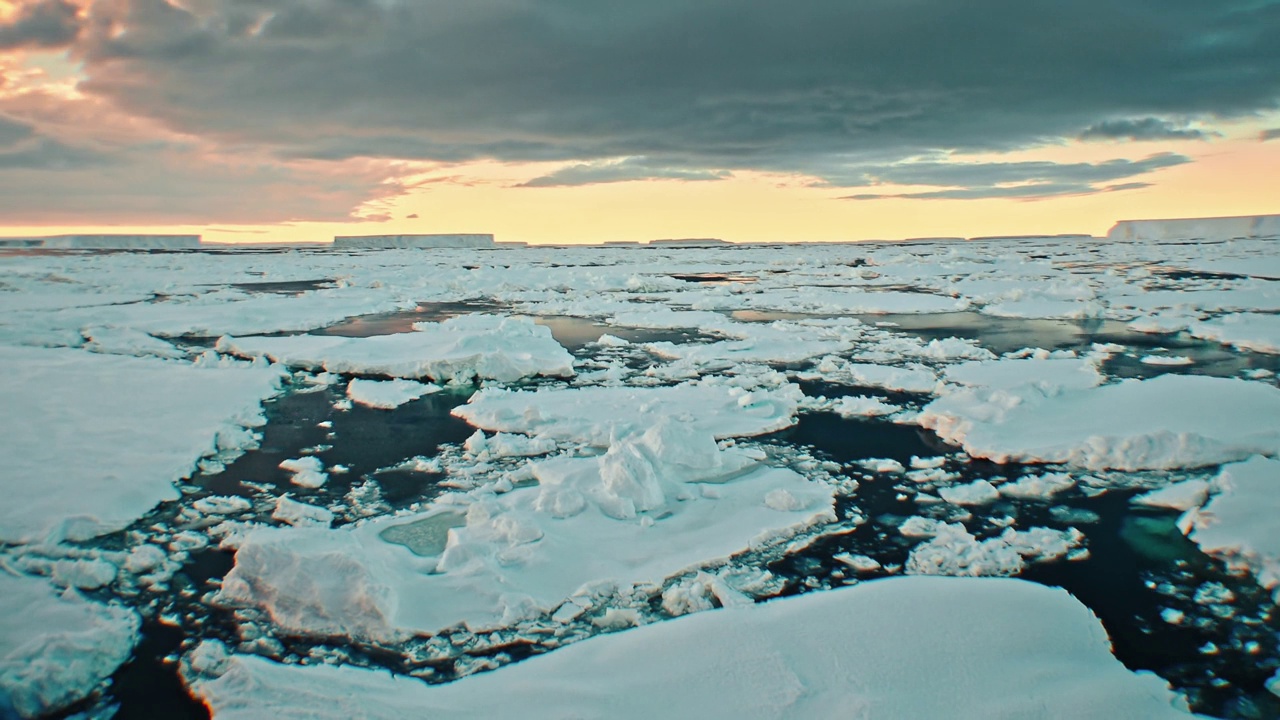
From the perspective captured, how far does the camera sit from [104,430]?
557cm

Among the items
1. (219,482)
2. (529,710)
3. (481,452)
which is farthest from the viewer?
(481,452)

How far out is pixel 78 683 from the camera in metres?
2.73

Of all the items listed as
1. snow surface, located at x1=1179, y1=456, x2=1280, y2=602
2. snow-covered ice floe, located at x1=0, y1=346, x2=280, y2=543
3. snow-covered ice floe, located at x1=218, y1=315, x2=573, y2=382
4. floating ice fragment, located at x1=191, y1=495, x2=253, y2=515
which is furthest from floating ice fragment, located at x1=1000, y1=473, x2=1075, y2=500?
snow-covered ice floe, located at x1=0, y1=346, x2=280, y2=543

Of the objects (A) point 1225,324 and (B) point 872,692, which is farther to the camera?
(A) point 1225,324

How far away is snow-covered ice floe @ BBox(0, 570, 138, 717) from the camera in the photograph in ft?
8.55

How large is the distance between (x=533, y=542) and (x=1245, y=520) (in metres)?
3.72

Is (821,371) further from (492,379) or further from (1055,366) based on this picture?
(492,379)

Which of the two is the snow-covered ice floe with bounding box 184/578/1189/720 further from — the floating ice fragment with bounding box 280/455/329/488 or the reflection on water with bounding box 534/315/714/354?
the reflection on water with bounding box 534/315/714/354

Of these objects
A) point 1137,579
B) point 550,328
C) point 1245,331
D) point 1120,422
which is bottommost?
point 1137,579

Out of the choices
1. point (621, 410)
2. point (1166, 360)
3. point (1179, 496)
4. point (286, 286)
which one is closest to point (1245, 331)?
point (1166, 360)

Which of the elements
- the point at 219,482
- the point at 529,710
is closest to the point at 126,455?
the point at 219,482

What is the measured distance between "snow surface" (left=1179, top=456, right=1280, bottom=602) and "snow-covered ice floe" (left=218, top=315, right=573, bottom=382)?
224 inches

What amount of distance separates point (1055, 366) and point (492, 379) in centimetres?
613

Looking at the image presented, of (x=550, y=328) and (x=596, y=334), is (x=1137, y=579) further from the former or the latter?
(x=550, y=328)
